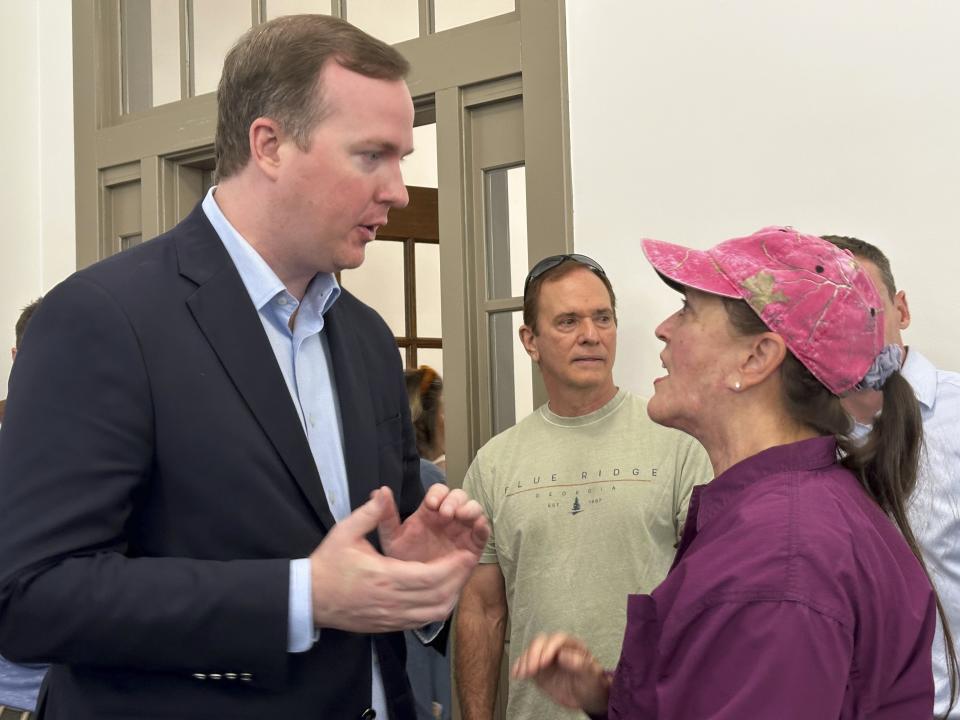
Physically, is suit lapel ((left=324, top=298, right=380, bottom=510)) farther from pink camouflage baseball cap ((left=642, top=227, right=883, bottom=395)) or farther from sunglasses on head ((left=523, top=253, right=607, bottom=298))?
sunglasses on head ((left=523, top=253, right=607, bottom=298))

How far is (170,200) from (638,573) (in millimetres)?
2200

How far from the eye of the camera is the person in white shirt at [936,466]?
2.03 meters

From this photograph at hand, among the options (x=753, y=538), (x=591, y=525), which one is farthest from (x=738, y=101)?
(x=753, y=538)

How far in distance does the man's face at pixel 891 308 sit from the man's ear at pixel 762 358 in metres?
0.58

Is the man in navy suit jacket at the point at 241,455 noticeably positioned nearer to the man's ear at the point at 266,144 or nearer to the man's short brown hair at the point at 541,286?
the man's ear at the point at 266,144

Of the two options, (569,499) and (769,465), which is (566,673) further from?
(569,499)

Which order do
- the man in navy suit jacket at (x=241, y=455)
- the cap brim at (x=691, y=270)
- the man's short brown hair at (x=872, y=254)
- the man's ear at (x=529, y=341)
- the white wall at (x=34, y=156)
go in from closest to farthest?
the man in navy suit jacket at (x=241, y=455) < the cap brim at (x=691, y=270) < the man's short brown hair at (x=872, y=254) < the man's ear at (x=529, y=341) < the white wall at (x=34, y=156)

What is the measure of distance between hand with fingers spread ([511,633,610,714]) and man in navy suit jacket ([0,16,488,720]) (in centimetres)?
18

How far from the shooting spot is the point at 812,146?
249 centimetres

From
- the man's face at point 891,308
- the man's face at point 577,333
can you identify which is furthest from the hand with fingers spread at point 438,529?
the man's face at point 577,333

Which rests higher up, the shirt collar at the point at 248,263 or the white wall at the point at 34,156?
the white wall at the point at 34,156

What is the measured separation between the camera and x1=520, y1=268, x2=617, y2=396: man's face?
2.69 metres

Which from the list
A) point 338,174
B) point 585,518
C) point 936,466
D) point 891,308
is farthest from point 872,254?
point 338,174

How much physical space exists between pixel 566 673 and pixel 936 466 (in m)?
0.95
